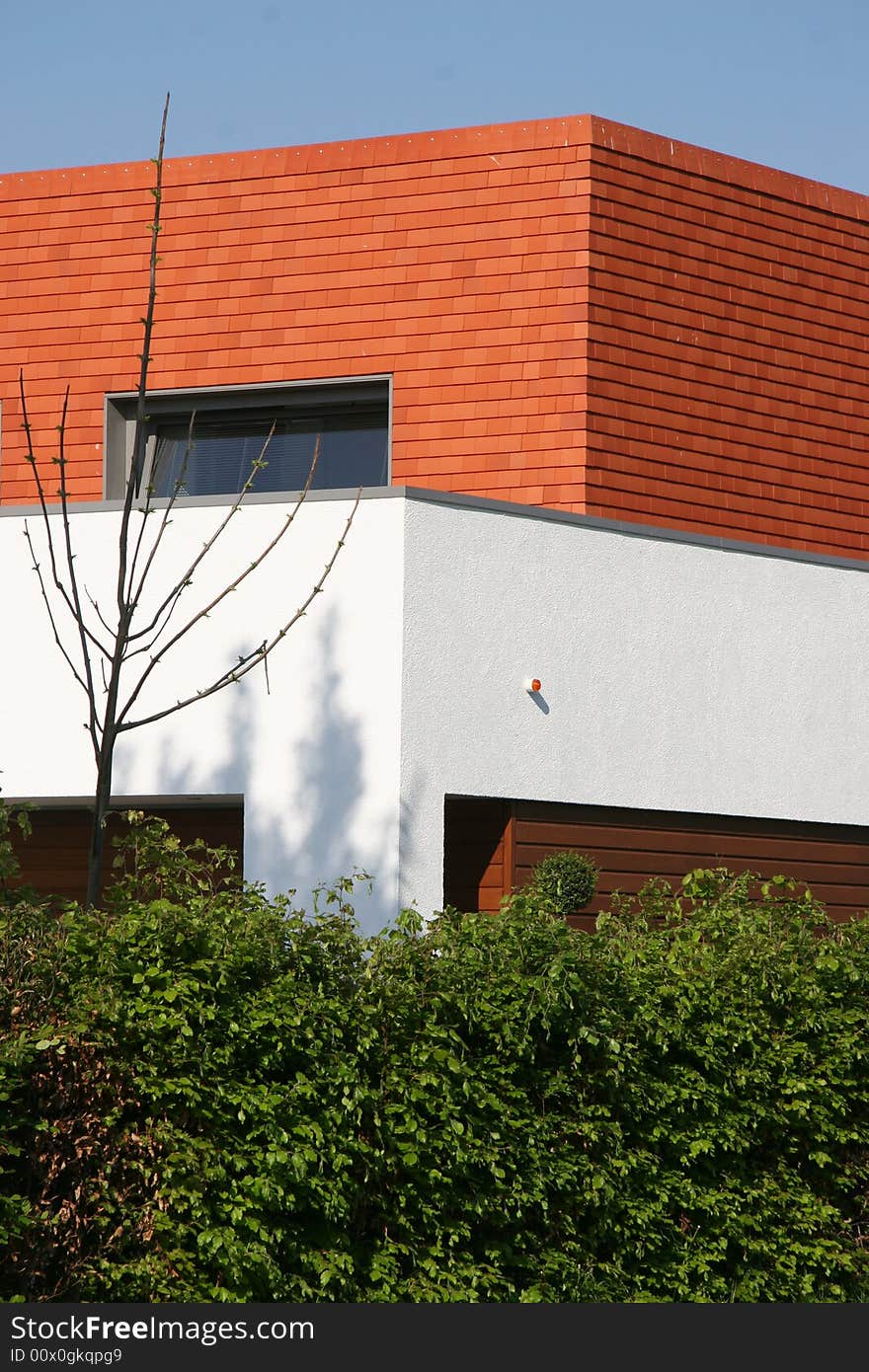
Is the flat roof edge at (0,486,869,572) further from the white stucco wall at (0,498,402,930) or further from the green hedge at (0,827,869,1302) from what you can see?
the green hedge at (0,827,869,1302)

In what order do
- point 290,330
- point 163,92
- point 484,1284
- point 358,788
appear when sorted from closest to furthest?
1. point 484,1284
2. point 163,92
3. point 358,788
4. point 290,330

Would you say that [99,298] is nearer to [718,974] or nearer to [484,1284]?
[718,974]

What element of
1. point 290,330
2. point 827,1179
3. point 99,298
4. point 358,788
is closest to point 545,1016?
point 827,1179

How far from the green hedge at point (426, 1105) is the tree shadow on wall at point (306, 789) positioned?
9.57 ft

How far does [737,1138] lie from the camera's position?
7.37 metres

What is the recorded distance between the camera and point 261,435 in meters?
14.3

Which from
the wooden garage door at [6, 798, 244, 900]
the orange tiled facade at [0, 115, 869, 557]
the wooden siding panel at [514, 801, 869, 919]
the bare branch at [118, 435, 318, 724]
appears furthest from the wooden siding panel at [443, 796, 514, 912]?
the orange tiled facade at [0, 115, 869, 557]

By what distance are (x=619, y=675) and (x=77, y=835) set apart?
4.01m

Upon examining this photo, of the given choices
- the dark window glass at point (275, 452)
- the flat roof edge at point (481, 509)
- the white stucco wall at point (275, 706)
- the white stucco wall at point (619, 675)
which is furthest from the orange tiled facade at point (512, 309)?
the white stucco wall at point (275, 706)

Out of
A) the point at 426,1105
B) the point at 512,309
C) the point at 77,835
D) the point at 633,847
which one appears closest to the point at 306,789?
the point at 77,835

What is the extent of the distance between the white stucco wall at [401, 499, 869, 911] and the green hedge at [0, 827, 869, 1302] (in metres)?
2.95

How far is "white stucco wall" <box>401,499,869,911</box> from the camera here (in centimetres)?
1062

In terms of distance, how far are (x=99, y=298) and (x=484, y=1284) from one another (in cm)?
1047

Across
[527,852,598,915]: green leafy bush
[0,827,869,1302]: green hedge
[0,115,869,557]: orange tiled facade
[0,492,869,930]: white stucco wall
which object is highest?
[0,115,869,557]: orange tiled facade
